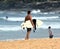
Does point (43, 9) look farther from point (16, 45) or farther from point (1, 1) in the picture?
point (16, 45)

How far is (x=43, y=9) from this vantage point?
9306 centimetres

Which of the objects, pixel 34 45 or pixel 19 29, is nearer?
pixel 34 45

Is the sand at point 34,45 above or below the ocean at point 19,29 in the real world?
above

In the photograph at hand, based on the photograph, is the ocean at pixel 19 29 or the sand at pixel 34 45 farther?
the ocean at pixel 19 29

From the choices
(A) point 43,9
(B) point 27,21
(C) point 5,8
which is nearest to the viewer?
(B) point 27,21

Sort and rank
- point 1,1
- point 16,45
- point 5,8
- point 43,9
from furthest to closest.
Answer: point 1,1, point 5,8, point 43,9, point 16,45

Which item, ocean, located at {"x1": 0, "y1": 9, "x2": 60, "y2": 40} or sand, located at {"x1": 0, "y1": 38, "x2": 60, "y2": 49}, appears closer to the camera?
sand, located at {"x1": 0, "y1": 38, "x2": 60, "y2": 49}

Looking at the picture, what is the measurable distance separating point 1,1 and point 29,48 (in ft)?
327

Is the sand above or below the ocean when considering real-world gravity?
above

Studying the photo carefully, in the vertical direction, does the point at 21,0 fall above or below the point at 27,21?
below

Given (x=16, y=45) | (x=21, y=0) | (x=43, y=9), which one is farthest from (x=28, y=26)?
(x=21, y=0)

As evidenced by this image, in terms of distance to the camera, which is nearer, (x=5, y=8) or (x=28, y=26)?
(x=28, y=26)

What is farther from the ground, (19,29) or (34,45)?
(34,45)

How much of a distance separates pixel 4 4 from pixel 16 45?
94187mm
